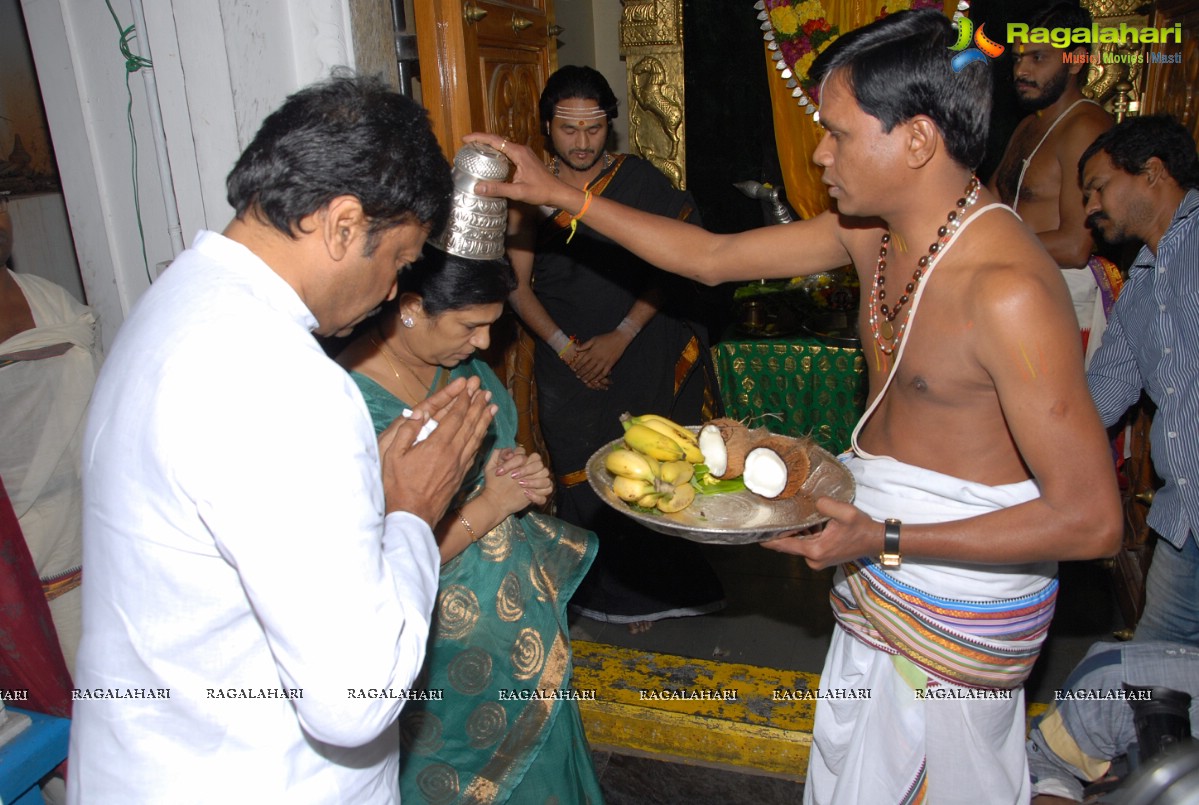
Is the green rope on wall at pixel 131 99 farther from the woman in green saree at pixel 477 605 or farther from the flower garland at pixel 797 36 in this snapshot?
the flower garland at pixel 797 36

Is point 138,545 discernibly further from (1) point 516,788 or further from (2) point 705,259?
(2) point 705,259

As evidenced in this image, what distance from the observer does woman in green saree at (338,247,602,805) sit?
2.04 meters

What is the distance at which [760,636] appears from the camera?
3.88 m

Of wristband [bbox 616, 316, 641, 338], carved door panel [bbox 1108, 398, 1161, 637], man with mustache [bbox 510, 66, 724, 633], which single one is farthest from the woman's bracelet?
carved door panel [bbox 1108, 398, 1161, 637]

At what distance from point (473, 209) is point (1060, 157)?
11.2 ft

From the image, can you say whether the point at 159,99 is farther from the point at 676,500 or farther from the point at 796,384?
the point at 796,384

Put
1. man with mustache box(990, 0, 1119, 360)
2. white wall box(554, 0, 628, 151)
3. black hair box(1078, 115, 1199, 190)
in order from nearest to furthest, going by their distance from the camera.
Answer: black hair box(1078, 115, 1199, 190), man with mustache box(990, 0, 1119, 360), white wall box(554, 0, 628, 151)

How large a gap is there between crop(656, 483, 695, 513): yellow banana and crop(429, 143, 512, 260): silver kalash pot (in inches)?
27.9

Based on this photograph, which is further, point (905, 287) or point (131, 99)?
point (131, 99)

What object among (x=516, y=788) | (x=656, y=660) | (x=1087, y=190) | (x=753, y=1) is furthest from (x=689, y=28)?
(x=516, y=788)

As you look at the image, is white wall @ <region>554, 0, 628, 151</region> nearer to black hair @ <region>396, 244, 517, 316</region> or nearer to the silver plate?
black hair @ <region>396, 244, 517, 316</region>

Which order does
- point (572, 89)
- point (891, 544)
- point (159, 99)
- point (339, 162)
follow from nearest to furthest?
point (339, 162), point (891, 544), point (159, 99), point (572, 89)

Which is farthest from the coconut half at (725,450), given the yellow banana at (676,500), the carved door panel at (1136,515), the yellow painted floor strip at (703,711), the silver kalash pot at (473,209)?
the carved door panel at (1136,515)

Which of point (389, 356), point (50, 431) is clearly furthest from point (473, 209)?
point (50, 431)
